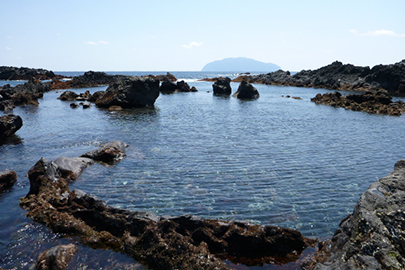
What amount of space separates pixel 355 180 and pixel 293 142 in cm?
909

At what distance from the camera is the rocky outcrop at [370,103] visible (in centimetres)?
4491

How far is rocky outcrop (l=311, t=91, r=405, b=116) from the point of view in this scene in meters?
44.9

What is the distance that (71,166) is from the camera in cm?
1636

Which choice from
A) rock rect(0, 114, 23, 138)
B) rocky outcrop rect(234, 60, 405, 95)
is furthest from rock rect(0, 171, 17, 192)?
rocky outcrop rect(234, 60, 405, 95)

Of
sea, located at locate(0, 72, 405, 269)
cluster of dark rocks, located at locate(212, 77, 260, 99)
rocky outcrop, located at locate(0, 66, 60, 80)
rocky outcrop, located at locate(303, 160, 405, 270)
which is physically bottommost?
sea, located at locate(0, 72, 405, 269)

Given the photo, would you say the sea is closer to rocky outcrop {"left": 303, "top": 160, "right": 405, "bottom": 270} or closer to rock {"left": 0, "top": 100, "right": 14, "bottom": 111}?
rocky outcrop {"left": 303, "top": 160, "right": 405, "bottom": 270}

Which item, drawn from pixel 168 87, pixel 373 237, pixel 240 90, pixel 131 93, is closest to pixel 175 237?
pixel 373 237

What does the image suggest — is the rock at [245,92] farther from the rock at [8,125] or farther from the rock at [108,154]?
the rock at [108,154]

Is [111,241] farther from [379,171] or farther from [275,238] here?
[379,171]

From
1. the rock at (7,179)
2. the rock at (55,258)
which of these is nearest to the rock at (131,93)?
the rock at (7,179)

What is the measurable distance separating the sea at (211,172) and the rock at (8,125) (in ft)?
4.96

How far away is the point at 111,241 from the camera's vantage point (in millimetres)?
9500

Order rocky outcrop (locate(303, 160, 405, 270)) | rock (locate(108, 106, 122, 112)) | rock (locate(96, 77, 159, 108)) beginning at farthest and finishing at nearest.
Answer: rock (locate(96, 77, 159, 108))
rock (locate(108, 106, 122, 112))
rocky outcrop (locate(303, 160, 405, 270))

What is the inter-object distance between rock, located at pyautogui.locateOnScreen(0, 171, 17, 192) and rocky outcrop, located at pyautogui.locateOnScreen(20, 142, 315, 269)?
457 centimetres
